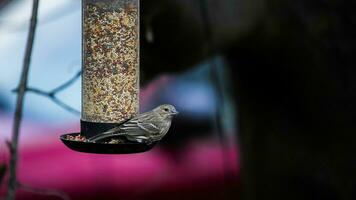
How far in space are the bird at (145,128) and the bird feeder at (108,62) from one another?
73 mm

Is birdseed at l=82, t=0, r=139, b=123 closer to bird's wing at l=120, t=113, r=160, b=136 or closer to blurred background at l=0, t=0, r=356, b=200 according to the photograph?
bird's wing at l=120, t=113, r=160, b=136

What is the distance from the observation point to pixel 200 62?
3.92m

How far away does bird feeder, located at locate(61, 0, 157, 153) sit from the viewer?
2.72 metres

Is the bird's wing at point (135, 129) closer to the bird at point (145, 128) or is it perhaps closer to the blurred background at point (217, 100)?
the bird at point (145, 128)

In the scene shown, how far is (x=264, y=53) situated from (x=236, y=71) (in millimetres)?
316

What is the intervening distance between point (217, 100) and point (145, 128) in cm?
111

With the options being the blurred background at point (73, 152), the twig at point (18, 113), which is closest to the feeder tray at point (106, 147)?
the twig at point (18, 113)

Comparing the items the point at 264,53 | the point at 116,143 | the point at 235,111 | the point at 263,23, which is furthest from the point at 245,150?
the point at 116,143

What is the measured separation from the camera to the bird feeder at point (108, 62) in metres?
2.72

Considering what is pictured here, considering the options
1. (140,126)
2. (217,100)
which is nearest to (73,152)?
(217,100)

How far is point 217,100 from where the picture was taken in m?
3.68

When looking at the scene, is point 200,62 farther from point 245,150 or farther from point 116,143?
point 116,143

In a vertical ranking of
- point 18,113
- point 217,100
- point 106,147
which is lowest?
point 106,147

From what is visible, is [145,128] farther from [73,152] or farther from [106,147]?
[73,152]
